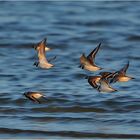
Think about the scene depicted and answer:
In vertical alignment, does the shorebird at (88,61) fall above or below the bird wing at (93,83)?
above

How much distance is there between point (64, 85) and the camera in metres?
13.1

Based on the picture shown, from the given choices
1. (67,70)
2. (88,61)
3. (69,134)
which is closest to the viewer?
(69,134)

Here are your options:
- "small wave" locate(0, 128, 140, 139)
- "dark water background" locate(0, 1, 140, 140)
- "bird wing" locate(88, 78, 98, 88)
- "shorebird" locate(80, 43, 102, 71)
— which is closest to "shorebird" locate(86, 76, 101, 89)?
"bird wing" locate(88, 78, 98, 88)

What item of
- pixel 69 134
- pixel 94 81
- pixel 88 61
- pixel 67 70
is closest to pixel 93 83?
pixel 94 81

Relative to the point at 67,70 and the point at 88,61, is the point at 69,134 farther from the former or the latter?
the point at 67,70

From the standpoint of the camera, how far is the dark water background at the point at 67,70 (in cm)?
1024

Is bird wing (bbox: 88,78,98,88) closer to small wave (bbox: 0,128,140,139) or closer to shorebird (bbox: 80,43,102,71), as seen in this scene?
shorebird (bbox: 80,43,102,71)

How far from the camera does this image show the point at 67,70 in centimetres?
1465

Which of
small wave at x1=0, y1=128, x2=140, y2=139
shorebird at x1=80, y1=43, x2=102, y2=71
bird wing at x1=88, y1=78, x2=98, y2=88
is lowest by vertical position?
small wave at x1=0, y1=128, x2=140, y2=139

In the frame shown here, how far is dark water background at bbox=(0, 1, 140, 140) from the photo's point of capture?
1024cm

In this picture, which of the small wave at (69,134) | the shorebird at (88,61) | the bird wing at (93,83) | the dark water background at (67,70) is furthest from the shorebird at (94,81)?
the small wave at (69,134)

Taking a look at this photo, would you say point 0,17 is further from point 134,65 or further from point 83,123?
point 83,123

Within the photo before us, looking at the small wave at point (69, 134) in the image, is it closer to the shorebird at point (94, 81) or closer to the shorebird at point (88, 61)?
the shorebird at point (94, 81)

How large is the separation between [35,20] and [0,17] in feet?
3.64
